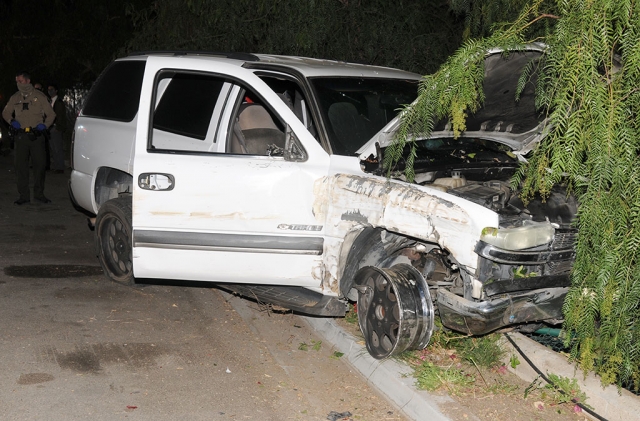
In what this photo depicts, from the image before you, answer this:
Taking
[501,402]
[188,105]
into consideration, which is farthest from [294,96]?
[501,402]

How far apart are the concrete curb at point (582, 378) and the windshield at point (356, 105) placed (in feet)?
6.06

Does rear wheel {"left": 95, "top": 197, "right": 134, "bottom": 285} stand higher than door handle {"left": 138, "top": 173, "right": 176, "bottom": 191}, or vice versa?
door handle {"left": 138, "top": 173, "right": 176, "bottom": 191}

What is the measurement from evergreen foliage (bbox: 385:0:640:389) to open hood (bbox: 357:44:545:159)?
87cm

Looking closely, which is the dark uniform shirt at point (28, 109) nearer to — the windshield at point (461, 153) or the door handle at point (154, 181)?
the door handle at point (154, 181)

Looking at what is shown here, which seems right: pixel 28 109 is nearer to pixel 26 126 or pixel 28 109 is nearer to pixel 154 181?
pixel 26 126

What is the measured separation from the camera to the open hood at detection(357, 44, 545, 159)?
5.66 metres

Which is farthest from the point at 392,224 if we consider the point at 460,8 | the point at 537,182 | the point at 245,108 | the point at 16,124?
the point at 16,124

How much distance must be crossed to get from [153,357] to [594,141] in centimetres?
336

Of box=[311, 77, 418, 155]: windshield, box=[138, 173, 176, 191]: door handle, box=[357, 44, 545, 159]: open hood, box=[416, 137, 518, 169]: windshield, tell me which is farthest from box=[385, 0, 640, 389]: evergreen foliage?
box=[138, 173, 176, 191]: door handle

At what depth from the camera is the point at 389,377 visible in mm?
5242

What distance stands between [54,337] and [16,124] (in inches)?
260

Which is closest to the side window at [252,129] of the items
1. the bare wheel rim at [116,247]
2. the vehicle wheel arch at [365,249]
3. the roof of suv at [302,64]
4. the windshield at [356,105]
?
the roof of suv at [302,64]

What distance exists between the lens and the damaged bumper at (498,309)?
4902 mm

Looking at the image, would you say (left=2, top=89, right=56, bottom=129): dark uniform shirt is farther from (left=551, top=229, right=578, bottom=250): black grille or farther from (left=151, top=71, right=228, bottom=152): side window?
(left=551, top=229, right=578, bottom=250): black grille
